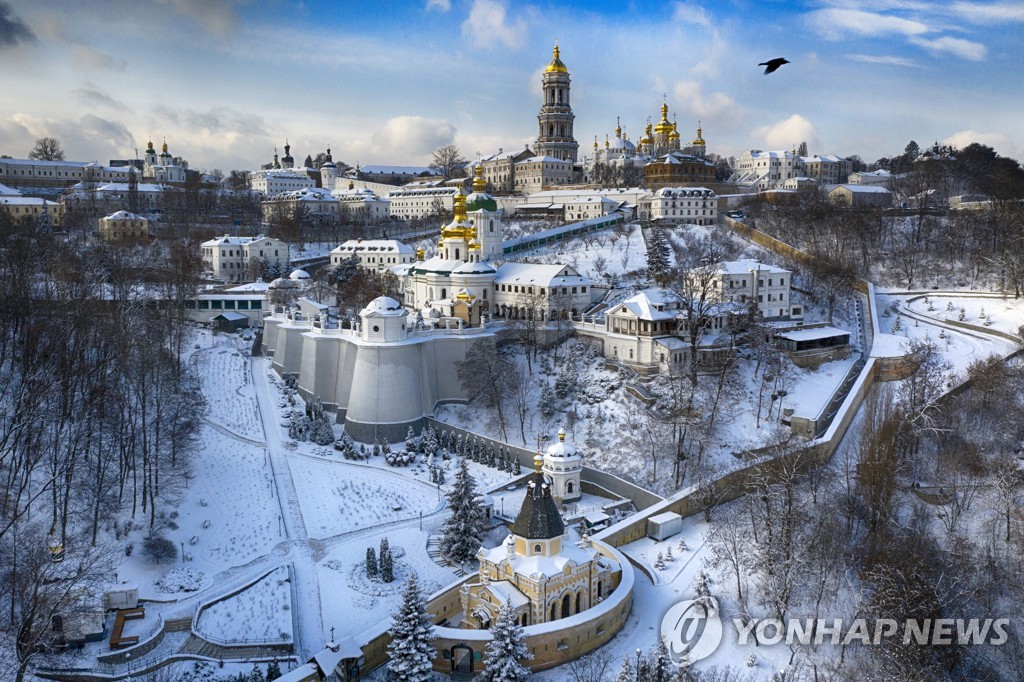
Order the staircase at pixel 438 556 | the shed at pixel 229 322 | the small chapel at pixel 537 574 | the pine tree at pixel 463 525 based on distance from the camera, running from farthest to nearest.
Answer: the shed at pixel 229 322 → the pine tree at pixel 463 525 → the staircase at pixel 438 556 → the small chapel at pixel 537 574

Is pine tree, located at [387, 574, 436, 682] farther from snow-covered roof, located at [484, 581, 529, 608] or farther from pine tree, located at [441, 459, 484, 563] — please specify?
pine tree, located at [441, 459, 484, 563]

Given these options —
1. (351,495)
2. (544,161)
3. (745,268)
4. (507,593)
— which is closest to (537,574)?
(507,593)

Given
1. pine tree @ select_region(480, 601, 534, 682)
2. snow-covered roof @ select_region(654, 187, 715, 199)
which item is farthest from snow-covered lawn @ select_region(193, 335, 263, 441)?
snow-covered roof @ select_region(654, 187, 715, 199)

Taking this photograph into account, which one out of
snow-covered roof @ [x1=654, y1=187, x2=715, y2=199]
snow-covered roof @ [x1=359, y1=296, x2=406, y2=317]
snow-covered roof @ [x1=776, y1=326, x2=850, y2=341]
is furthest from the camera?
snow-covered roof @ [x1=654, y1=187, x2=715, y2=199]

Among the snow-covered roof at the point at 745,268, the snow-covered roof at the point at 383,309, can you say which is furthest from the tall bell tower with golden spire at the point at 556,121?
the snow-covered roof at the point at 383,309

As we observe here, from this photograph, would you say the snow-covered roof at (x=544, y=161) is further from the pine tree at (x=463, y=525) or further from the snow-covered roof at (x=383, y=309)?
the pine tree at (x=463, y=525)

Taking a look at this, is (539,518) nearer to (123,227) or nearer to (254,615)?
(254,615)

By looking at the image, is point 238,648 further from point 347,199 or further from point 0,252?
point 347,199
